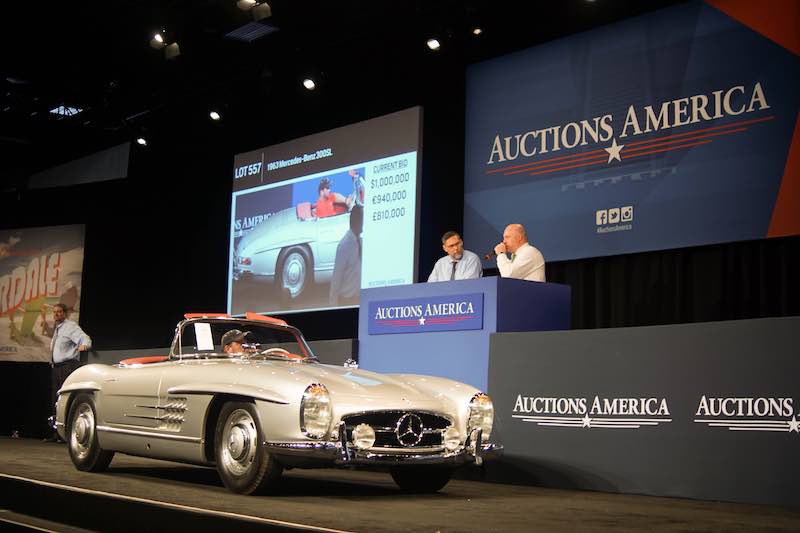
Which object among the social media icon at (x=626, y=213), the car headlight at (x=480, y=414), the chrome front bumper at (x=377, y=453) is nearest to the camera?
the chrome front bumper at (x=377, y=453)

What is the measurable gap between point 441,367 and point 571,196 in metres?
3.15

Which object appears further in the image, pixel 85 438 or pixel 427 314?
pixel 427 314

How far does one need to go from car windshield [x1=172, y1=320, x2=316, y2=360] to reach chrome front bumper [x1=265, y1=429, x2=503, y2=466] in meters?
1.25

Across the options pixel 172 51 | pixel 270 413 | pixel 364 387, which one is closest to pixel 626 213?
pixel 364 387

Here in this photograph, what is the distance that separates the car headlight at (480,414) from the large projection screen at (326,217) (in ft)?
17.7

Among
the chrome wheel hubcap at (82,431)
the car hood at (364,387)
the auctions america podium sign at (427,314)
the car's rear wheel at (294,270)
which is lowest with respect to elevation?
the chrome wheel hubcap at (82,431)

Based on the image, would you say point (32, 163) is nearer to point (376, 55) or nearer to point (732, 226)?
point (376, 55)

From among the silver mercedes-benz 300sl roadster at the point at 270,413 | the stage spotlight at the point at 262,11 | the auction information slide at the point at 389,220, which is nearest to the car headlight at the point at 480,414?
the silver mercedes-benz 300sl roadster at the point at 270,413

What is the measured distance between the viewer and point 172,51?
12266 millimetres

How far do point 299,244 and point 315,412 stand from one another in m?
7.81

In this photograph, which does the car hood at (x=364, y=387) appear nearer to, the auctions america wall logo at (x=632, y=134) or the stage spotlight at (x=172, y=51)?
the auctions america wall logo at (x=632, y=134)

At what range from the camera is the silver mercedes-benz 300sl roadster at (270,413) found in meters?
5.17

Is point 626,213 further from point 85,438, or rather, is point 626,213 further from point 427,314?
point 85,438

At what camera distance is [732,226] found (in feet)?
27.3
